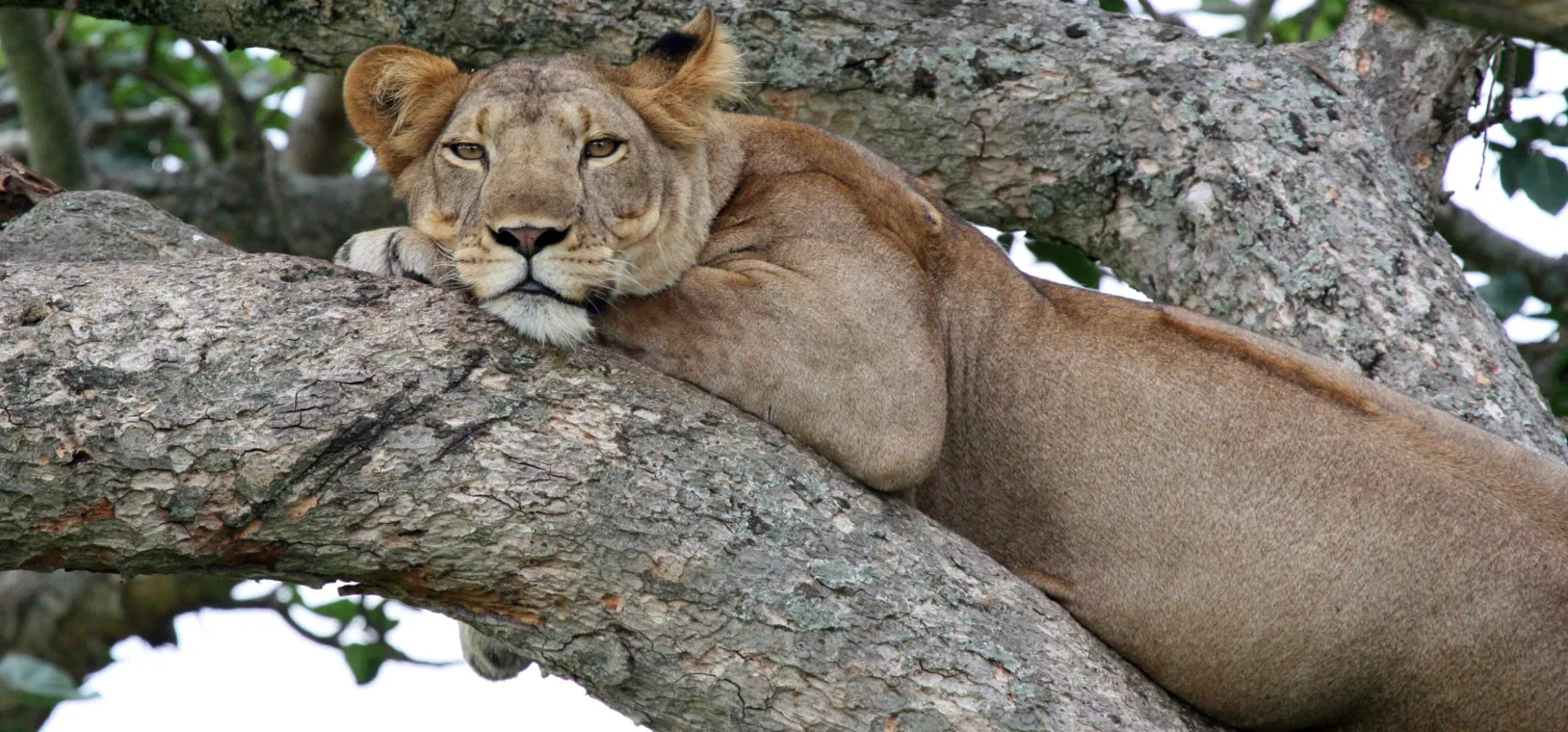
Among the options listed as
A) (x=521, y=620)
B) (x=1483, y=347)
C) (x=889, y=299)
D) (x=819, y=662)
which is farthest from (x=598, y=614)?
(x=1483, y=347)

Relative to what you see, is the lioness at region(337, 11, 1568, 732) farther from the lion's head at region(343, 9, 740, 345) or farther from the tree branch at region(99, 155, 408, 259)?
the tree branch at region(99, 155, 408, 259)

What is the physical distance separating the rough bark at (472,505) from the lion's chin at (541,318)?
0.16 ft

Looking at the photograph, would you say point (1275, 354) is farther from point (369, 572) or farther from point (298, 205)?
point (298, 205)

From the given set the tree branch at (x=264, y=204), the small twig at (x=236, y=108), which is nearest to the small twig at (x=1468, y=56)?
the tree branch at (x=264, y=204)

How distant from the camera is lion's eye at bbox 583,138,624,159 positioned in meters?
4.69

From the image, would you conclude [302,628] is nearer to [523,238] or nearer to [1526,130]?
[523,238]

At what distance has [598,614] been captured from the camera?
364cm

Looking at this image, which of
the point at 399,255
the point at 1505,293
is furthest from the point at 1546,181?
the point at 399,255

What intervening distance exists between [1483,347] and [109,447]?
462 cm

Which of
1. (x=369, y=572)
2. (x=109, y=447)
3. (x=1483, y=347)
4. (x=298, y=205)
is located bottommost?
(x=298, y=205)

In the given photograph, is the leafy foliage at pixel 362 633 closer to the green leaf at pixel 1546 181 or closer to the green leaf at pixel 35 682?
the green leaf at pixel 35 682

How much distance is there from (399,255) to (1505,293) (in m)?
5.33

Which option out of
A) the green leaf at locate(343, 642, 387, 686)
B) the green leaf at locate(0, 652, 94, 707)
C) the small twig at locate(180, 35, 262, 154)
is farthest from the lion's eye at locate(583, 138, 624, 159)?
the green leaf at locate(343, 642, 387, 686)

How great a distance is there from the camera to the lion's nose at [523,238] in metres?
4.22
